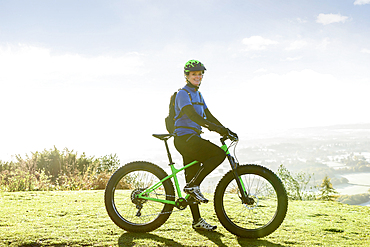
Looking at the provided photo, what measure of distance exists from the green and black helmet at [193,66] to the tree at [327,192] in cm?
888

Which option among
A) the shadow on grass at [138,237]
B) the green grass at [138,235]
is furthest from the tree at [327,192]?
the shadow on grass at [138,237]

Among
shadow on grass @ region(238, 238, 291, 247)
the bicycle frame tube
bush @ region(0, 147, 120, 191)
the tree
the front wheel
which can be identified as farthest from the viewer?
the tree

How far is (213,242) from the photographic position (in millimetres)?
3688

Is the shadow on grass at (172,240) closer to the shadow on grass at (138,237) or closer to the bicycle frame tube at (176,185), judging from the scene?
the shadow on grass at (138,237)

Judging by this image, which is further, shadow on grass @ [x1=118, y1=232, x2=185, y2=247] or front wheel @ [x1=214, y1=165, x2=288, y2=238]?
front wheel @ [x1=214, y1=165, x2=288, y2=238]

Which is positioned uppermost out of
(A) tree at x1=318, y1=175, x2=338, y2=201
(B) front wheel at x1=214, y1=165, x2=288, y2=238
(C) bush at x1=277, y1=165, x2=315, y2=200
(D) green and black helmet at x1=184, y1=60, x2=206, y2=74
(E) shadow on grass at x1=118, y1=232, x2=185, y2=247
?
(D) green and black helmet at x1=184, y1=60, x2=206, y2=74

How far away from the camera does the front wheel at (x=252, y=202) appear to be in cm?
400

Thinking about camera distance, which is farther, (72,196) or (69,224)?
(72,196)

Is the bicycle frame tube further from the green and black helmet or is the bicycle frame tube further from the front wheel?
the green and black helmet

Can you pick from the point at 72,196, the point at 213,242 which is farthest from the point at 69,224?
the point at 72,196

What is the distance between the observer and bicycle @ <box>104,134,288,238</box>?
13.3 ft

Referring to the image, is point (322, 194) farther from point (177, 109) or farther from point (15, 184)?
point (15, 184)

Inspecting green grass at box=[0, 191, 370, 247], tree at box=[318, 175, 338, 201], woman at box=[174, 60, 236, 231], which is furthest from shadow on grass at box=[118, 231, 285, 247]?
tree at box=[318, 175, 338, 201]

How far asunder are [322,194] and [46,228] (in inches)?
400
